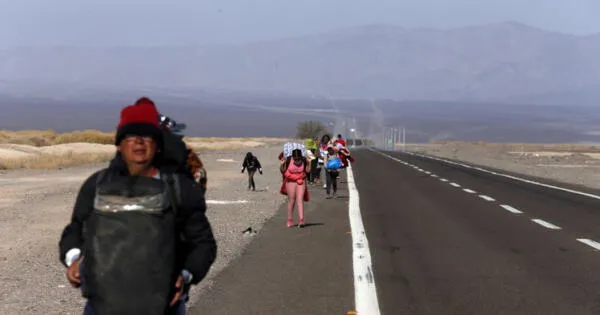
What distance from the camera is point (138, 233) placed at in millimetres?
3693

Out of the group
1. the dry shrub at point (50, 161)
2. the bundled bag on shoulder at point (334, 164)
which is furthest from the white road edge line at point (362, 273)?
the dry shrub at point (50, 161)

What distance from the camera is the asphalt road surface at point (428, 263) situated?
8070 millimetres

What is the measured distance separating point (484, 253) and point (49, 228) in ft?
27.1

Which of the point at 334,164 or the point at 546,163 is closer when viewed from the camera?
the point at 334,164

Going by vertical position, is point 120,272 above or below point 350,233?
above

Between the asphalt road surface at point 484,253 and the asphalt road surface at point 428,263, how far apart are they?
0.05 ft

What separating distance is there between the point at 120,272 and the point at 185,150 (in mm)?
729

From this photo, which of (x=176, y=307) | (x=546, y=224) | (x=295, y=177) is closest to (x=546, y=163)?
(x=546, y=224)

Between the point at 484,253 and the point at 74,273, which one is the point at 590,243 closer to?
the point at 484,253

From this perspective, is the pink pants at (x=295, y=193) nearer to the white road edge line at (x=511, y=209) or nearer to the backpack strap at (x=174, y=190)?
the white road edge line at (x=511, y=209)

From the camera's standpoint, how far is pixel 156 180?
382 centimetres

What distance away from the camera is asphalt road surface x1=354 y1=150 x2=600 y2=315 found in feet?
26.9

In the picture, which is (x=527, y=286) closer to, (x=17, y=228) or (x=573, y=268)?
(x=573, y=268)

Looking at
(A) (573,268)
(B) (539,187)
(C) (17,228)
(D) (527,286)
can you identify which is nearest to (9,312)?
(D) (527,286)
